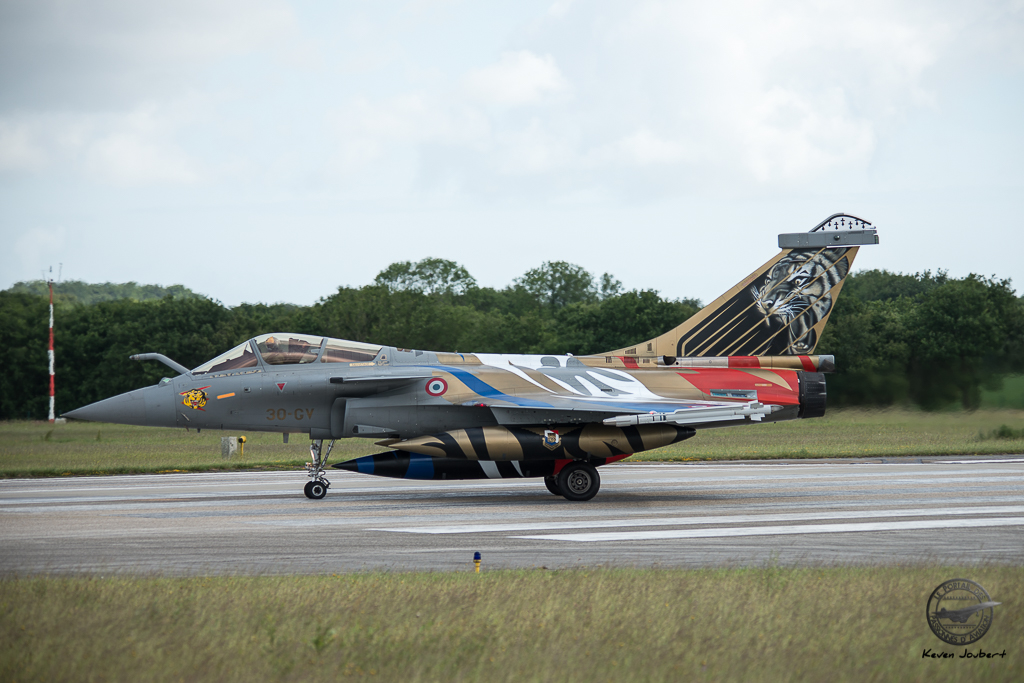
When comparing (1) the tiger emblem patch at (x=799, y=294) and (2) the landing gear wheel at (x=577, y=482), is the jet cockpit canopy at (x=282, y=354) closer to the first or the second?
(2) the landing gear wheel at (x=577, y=482)

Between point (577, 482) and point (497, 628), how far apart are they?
9827 millimetres

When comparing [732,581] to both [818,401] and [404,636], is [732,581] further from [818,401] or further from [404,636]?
[818,401]

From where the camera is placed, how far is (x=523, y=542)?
10953mm

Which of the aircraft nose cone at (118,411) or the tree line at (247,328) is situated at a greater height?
the tree line at (247,328)

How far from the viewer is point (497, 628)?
6230 mm

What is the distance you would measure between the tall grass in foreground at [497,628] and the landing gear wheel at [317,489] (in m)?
8.13

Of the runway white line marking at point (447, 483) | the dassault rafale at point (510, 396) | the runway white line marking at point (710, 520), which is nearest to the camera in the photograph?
the runway white line marking at point (710, 520)

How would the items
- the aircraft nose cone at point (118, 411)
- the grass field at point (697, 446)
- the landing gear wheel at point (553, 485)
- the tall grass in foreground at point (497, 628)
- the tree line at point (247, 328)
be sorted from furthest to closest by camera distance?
the tree line at point (247, 328), the grass field at point (697, 446), the landing gear wheel at point (553, 485), the aircraft nose cone at point (118, 411), the tall grass in foreground at point (497, 628)

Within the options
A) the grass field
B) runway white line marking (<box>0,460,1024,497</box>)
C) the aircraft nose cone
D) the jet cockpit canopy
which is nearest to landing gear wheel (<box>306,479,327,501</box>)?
the jet cockpit canopy

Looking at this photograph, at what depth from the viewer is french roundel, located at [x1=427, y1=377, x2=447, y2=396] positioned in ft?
52.9

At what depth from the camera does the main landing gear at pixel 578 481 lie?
15930 mm

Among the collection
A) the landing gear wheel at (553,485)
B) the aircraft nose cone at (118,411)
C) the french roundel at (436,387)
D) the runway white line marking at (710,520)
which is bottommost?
the runway white line marking at (710,520)

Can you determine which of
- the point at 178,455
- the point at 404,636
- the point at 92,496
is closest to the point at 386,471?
the point at 92,496
